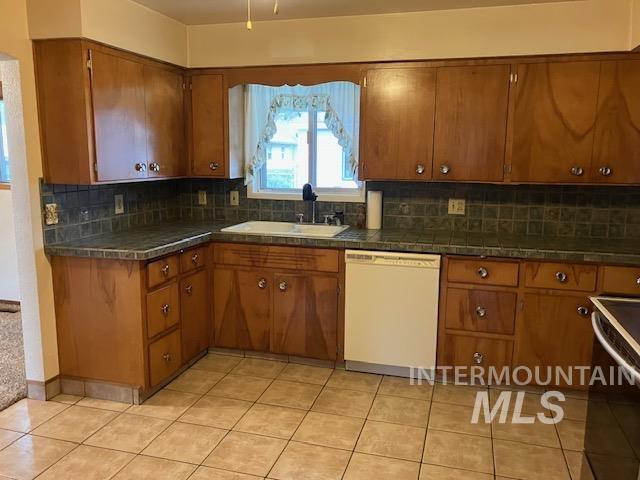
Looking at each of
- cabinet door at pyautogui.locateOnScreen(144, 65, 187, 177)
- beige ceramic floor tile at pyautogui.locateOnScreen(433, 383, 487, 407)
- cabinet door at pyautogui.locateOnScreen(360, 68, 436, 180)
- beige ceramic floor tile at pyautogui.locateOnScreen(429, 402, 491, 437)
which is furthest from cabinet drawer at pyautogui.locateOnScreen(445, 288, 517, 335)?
cabinet door at pyautogui.locateOnScreen(144, 65, 187, 177)

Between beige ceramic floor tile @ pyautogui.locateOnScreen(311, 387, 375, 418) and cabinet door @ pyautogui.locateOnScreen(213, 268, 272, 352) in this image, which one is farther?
cabinet door @ pyautogui.locateOnScreen(213, 268, 272, 352)

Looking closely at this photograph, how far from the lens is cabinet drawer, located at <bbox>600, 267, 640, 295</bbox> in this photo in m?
2.79

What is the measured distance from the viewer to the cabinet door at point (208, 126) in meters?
3.64

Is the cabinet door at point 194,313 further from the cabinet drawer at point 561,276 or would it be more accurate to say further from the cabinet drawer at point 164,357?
the cabinet drawer at point 561,276

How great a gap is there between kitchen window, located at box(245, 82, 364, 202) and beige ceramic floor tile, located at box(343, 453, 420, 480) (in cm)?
192

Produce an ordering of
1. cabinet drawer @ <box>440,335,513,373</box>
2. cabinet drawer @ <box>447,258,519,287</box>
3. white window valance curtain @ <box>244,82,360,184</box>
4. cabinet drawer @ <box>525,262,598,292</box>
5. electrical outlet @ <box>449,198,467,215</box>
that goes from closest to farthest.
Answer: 1. cabinet drawer @ <box>525,262,598,292</box>
2. cabinet drawer @ <box>447,258,519,287</box>
3. cabinet drawer @ <box>440,335,513,373</box>
4. electrical outlet @ <box>449,198,467,215</box>
5. white window valance curtain @ <box>244,82,360,184</box>

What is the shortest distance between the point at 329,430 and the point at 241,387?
0.72 m

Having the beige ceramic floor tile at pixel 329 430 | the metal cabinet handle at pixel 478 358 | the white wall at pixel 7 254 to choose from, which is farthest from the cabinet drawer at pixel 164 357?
the white wall at pixel 7 254

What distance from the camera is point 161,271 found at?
2.94 m

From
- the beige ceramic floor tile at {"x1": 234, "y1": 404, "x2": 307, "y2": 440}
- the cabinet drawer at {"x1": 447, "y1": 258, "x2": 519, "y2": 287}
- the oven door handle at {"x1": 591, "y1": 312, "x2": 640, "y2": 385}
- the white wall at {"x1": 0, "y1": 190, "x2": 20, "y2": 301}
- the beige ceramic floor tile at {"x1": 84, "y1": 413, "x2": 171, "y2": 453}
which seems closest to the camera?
the oven door handle at {"x1": 591, "y1": 312, "x2": 640, "y2": 385}

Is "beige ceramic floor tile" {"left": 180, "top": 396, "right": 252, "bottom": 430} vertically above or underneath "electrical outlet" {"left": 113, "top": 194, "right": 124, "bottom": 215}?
underneath

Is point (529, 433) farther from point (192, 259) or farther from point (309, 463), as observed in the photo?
point (192, 259)

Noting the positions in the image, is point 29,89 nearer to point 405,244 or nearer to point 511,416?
point 405,244

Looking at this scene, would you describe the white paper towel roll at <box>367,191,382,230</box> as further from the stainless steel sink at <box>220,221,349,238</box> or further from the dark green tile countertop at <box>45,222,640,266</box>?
the stainless steel sink at <box>220,221,349,238</box>
